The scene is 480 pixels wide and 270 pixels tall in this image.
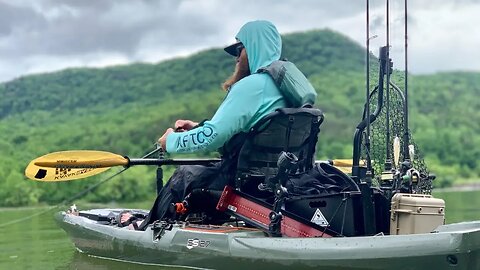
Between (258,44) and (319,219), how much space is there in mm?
1494

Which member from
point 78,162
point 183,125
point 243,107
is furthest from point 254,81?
point 78,162

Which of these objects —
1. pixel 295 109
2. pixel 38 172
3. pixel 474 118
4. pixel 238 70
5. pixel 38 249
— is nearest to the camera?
pixel 295 109

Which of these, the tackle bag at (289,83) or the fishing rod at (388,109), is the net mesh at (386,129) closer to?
the fishing rod at (388,109)

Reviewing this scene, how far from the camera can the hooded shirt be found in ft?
17.6

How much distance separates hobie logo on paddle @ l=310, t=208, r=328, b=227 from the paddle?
130 centimetres

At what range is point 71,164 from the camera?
635 cm

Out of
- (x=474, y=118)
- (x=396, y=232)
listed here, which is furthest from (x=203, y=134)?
(x=474, y=118)

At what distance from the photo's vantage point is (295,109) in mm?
5355

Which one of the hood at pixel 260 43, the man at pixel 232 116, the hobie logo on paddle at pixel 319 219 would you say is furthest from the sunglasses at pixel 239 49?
the hobie logo on paddle at pixel 319 219

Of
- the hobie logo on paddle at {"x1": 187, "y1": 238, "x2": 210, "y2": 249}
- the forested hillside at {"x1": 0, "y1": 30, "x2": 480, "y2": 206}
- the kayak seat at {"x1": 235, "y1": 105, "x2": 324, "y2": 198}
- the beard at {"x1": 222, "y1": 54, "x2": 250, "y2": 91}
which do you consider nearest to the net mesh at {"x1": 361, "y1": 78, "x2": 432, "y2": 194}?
the kayak seat at {"x1": 235, "y1": 105, "x2": 324, "y2": 198}

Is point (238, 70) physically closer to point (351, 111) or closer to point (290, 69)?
point (290, 69)

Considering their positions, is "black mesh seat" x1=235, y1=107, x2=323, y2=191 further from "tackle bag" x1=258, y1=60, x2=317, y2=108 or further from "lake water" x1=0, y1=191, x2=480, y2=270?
"lake water" x1=0, y1=191, x2=480, y2=270

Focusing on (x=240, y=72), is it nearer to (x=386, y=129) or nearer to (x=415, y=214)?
(x=386, y=129)

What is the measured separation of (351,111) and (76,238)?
62.4 m
